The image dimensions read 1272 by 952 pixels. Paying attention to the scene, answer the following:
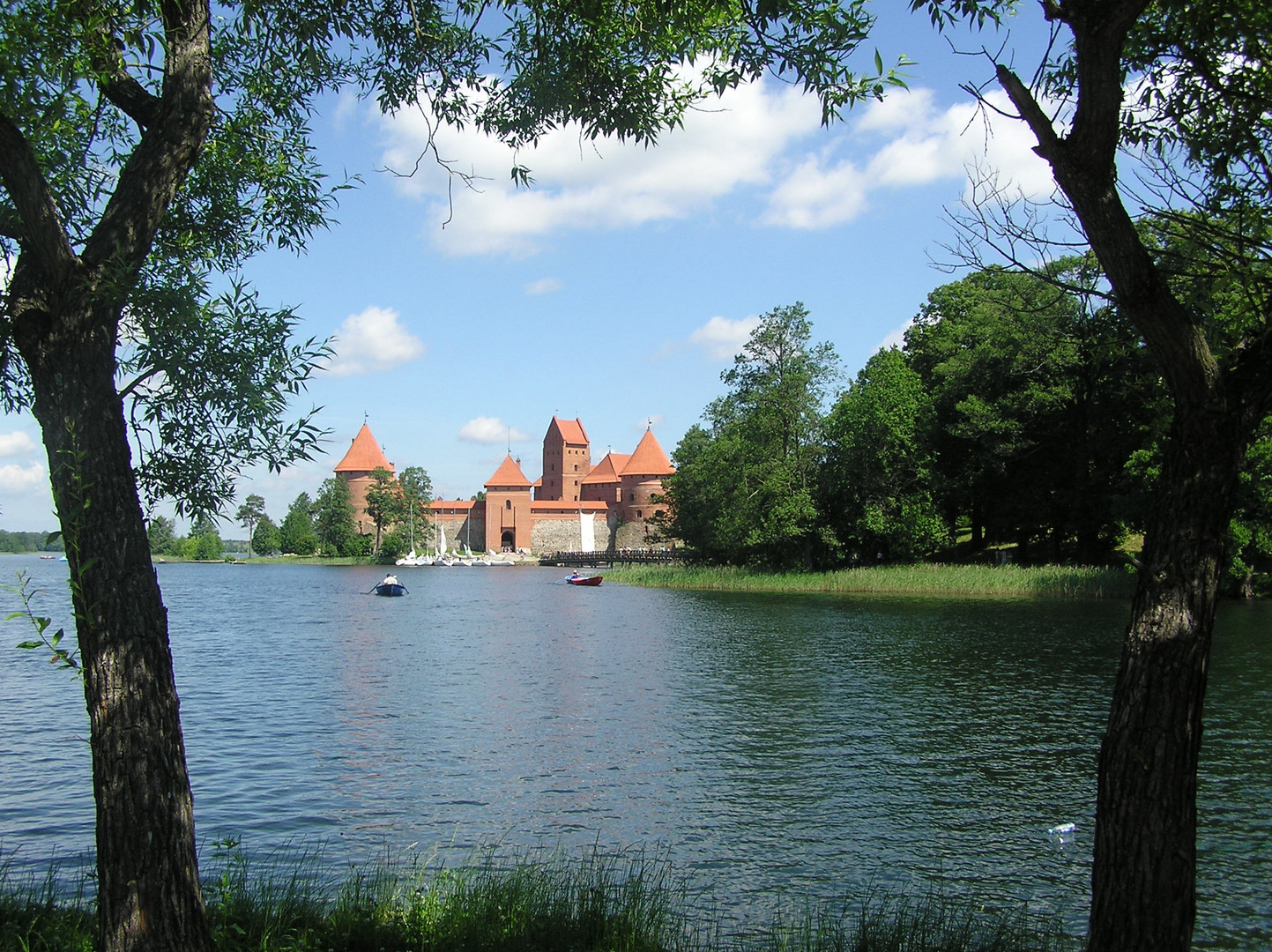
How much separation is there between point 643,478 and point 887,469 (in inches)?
2278

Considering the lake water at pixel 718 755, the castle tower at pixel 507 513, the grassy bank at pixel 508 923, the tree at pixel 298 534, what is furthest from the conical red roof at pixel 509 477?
the grassy bank at pixel 508 923

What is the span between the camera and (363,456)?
10262 cm

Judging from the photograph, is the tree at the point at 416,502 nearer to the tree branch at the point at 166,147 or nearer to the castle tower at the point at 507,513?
the castle tower at the point at 507,513

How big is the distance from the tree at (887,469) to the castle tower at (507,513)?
60.8 meters

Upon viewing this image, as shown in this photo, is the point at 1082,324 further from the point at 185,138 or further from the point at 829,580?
the point at 829,580

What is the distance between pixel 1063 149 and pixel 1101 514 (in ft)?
121

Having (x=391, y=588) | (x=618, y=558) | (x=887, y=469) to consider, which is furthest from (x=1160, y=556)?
(x=618, y=558)

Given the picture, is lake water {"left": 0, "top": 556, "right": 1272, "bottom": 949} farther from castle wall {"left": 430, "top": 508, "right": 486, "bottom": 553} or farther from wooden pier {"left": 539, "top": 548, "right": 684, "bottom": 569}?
castle wall {"left": 430, "top": 508, "right": 486, "bottom": 553}

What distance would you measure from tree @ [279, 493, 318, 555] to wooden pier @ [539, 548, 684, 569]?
3773 centimetres

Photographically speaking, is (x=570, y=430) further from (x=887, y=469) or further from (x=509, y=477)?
(x=887, y=469)

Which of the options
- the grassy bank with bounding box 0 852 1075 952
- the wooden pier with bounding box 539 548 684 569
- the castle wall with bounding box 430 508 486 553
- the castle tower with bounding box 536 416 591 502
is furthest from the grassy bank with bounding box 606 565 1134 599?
the castle tower with bounding box 536 416 591 502

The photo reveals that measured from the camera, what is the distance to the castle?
9669 centimetres

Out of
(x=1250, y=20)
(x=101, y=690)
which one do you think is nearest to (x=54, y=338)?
(x=101, y=690)

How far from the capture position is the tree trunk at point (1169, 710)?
142 inches
